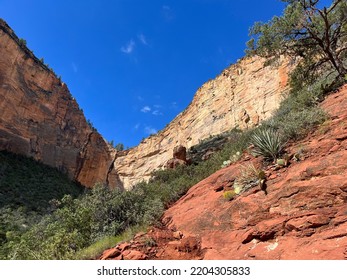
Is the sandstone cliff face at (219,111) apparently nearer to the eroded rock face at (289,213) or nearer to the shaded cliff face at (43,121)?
the shaded cliff face at (43,121)

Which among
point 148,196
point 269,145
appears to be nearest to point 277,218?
point 269,145

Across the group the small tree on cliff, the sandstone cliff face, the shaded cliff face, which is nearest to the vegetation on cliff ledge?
the small tree on cliff

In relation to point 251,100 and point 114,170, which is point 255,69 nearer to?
point 251,100

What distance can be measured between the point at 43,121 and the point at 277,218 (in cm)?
4570

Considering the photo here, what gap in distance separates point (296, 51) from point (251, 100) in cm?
1940

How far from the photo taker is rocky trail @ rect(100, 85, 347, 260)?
5.30m

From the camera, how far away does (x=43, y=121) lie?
47.0m

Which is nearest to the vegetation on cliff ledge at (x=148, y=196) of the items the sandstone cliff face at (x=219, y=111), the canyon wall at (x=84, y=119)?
the sandstone cliff face at (x=219, y=111)

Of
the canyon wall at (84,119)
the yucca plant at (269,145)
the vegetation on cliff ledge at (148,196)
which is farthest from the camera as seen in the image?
the canyon wall at (84,119)

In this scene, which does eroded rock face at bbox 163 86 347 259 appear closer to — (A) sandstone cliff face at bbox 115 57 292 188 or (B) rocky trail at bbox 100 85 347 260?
(B) rocky trail at bbox 100 85 347 260

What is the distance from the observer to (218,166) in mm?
13602

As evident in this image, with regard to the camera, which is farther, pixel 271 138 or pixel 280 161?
pixel 271 138

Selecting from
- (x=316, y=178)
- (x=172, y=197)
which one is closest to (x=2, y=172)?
(x=172, y=197)

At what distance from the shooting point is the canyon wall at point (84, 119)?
3656 cm
